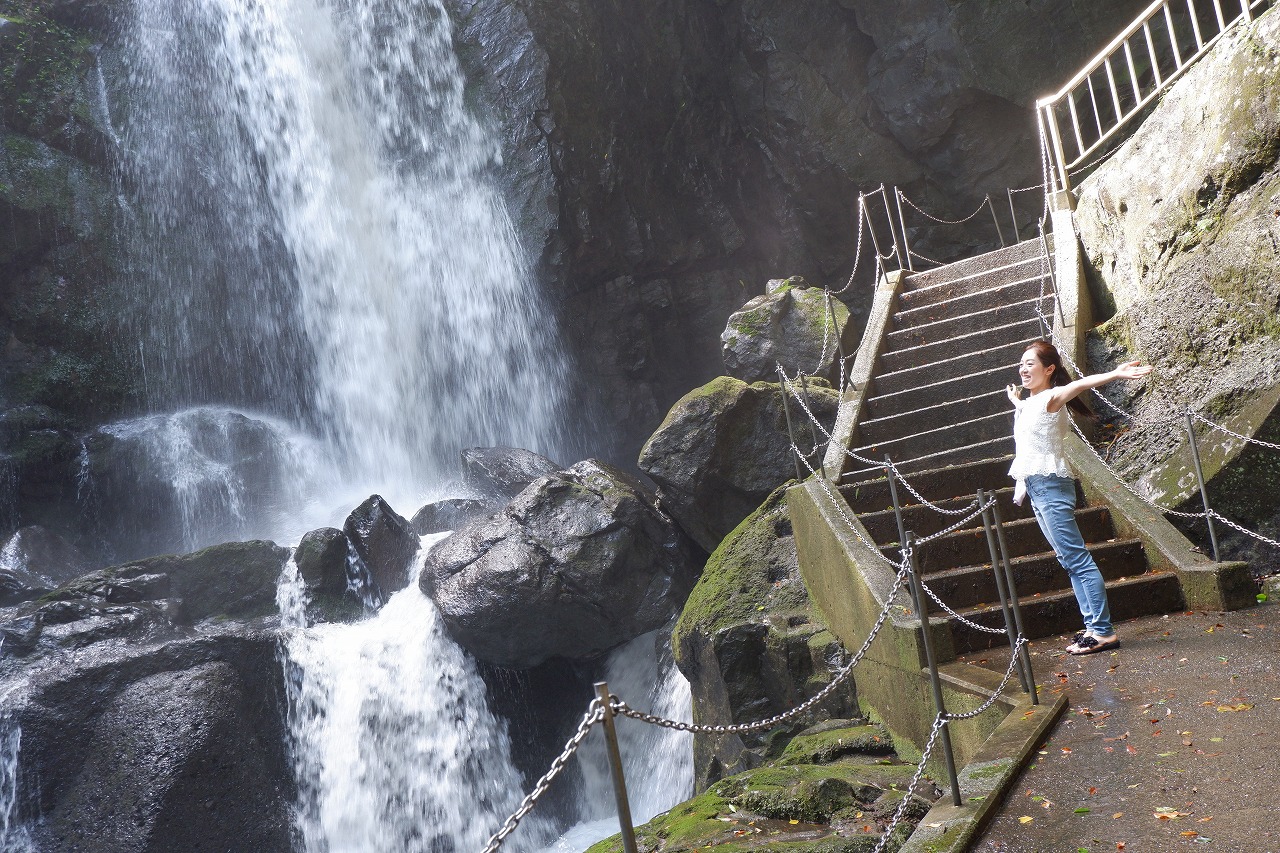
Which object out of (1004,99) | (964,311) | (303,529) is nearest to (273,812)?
(303,529)

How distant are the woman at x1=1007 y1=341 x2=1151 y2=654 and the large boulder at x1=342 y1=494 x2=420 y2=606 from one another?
948 centimetres

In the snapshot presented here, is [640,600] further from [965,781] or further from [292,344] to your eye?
[292,344]

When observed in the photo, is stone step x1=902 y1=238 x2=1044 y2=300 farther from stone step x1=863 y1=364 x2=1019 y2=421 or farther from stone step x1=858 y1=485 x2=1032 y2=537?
stone step x1=858 y1=485 x2=1032 y2=537

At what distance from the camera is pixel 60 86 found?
59.9 ft

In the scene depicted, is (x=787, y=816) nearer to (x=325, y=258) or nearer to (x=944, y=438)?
(x=944, y=438)

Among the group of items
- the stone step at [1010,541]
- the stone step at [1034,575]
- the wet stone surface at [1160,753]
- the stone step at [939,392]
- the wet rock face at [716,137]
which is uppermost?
the wet rock face at [716,137]

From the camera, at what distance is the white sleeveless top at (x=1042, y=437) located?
5172 mm

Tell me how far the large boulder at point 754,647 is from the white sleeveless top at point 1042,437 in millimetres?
2150

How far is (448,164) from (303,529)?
8.24 meters

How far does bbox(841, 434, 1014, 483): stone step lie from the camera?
7.80 meters

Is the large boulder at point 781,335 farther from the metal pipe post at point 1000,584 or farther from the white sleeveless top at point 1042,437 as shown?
the metal pipe post at point 1000,584

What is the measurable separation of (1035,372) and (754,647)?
337 cm

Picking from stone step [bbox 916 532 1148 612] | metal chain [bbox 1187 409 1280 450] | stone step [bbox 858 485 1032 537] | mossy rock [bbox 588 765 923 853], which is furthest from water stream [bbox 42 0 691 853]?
metal chain [bbox 1187 409 1280 450]

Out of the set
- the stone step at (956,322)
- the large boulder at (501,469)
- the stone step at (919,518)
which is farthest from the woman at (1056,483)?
the large boulder at (501,469)
